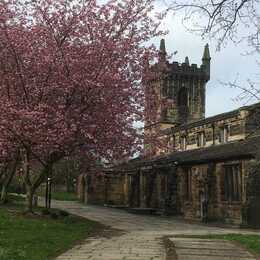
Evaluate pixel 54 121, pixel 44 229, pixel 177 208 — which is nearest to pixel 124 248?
pixel 44 229

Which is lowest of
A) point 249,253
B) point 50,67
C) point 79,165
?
point 249,253

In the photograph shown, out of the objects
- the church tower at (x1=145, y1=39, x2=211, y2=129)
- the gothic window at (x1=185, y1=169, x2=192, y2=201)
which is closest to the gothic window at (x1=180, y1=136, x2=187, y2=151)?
the gothic window at (x1=185, y1=169, x2=192, y2=201)

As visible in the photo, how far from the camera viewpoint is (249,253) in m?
15.7

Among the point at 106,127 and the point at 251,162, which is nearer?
the point at 106,127

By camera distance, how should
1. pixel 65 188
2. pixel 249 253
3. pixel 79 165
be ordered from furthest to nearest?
pixel 65 188
pixel 79 165
pixel 249 253

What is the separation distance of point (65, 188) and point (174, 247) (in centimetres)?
6688

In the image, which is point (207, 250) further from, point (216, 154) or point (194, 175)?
point (194, 175)

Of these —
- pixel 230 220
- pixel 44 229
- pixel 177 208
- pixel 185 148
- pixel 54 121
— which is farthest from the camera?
pixel 185 148

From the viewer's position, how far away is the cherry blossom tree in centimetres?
2249

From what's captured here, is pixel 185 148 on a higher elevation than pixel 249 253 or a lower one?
higher

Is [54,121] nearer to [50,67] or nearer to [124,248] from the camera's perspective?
[50,67]

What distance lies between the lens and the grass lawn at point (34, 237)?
13.6m

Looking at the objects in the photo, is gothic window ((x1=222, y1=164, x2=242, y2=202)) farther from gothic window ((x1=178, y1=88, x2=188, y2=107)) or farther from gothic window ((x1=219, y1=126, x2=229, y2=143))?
gothic window ((x1=178, y1=88, x2=188, y2=107))

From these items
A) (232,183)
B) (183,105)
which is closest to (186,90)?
(183,105)
